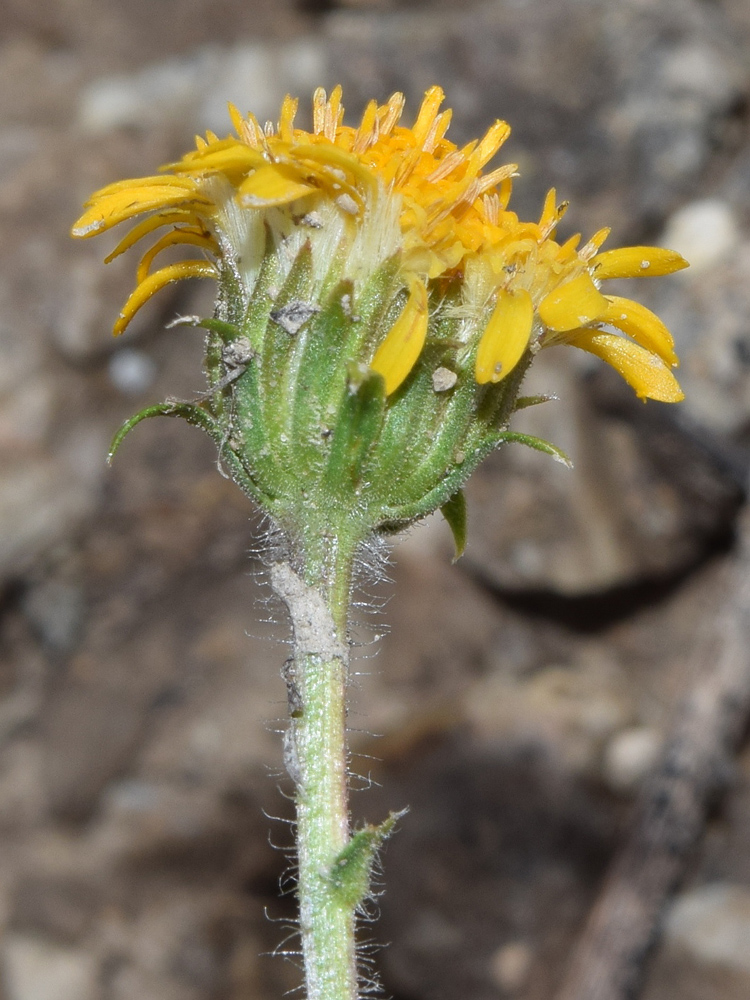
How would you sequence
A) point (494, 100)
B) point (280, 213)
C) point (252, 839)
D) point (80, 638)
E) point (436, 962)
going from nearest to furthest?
point (280, 213) → point (436, 962) → point (252, 839) → point (80, 638) → point (494, 100)

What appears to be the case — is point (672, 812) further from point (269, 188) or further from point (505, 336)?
point (269, 188)

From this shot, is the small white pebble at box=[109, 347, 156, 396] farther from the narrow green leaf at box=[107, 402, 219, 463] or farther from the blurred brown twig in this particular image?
the narrow green leaf at box=[107, 402, 219, 463]

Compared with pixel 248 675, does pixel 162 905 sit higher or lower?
lower

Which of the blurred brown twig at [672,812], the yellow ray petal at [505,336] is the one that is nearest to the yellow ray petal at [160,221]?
the yellow ray petal at [505,336]

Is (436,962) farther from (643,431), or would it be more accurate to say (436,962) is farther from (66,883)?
(643,431)

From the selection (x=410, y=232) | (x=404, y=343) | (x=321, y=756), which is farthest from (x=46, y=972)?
(x=410, y=232)

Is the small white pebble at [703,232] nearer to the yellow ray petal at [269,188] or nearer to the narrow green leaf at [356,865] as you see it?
the yellow ray petal at [269,188]


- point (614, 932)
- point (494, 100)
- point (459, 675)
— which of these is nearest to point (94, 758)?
point (459, 675)
